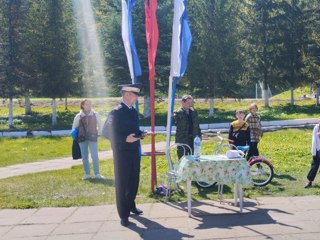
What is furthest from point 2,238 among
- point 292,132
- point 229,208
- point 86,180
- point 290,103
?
point 290,103

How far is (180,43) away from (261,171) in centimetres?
299

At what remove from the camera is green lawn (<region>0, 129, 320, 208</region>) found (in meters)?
8.38

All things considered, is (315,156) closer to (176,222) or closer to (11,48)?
(176,222)

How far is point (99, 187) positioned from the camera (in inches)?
377

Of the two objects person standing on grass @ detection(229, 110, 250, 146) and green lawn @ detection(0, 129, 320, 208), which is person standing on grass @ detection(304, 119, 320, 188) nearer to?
green lawn @ detection(0, 129, 320, 208)

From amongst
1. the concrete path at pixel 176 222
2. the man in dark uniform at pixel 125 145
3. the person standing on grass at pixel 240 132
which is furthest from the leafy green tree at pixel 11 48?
the man in dark uniform at pixel 125 145

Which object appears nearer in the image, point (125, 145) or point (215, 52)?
point (125, 145)

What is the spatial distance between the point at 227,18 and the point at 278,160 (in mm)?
17055

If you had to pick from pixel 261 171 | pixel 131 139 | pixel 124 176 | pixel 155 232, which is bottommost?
pixel 155 232

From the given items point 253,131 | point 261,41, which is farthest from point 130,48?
point 261,41

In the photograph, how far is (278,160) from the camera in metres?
12.3

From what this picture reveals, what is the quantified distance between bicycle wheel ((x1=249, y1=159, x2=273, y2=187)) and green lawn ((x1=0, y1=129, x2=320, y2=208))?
182 millimetres

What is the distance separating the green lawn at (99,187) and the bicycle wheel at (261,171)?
0.18 meters

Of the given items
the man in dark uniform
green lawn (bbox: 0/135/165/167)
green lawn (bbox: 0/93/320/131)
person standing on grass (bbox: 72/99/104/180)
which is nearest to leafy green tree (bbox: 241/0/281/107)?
green lawn (bbox: 0/93/320/131)
